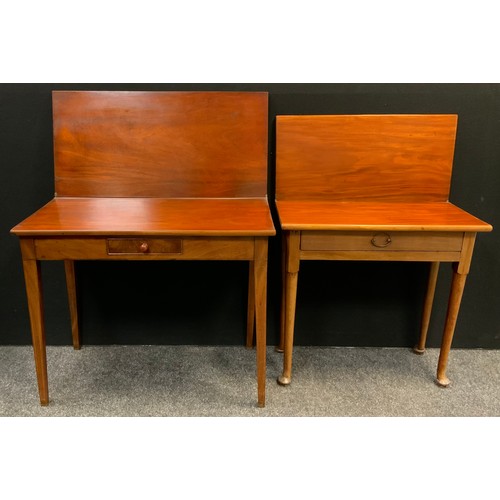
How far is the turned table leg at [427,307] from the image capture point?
2086 mm

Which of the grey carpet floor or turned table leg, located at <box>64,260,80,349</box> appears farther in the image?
turned table leg, located at <box>64,260,80,349</box>

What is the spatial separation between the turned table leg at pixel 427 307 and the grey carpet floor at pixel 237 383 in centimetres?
5

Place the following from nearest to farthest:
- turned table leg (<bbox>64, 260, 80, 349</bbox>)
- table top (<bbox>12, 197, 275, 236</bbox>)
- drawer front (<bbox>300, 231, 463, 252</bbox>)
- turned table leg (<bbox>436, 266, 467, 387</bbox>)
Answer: table top (<bbox>12, 197, 275, 236</bbox>) → drawer front (<bbox>300, 231, 463, 252</bbox>) → turned table leg (<bbox>436, 266, 467, 387</bbox>) → turned table leg (<bbox>64, 260, 80, 349</bbox>)

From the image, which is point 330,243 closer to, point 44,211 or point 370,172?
point 370,172

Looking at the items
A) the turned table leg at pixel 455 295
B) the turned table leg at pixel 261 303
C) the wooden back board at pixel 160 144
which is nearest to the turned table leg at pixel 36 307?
the wooden back board at pixel 160 144

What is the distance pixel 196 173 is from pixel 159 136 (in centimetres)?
20

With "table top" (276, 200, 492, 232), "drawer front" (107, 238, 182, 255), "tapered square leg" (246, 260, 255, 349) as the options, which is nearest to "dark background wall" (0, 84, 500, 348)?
"tapered square leg" (246, 260, 255, 349)

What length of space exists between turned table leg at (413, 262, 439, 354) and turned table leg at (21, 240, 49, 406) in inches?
60.3

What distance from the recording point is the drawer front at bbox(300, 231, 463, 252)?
168cm

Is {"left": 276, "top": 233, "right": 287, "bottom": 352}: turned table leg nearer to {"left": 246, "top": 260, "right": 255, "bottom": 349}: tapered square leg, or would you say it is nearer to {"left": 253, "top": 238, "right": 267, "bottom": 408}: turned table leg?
{"left": 246, "top": 260, "right": 255, "bottom": 349}: tapered square leg

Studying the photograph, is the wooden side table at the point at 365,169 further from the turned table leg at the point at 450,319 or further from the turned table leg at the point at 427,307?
the turned table leg at the point at 427,307

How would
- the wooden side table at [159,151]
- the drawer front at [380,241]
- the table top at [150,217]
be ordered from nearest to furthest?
the table top at [150,217] < the drawer front at [380,241] < the wooden side table at [159,151]

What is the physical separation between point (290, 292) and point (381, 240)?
0.37 meters

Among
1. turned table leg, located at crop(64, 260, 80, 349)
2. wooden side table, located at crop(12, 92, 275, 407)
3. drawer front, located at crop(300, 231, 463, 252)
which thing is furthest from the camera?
turned table leg, located at crop(64, 260, 80, 349)
